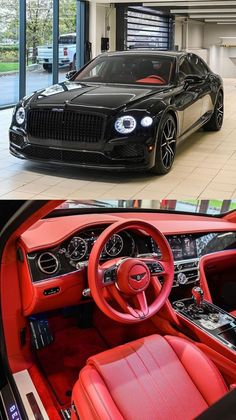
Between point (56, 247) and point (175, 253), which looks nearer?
point (56, 247)

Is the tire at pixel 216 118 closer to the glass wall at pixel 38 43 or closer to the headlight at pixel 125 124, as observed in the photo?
the headlight at pixel 125 124

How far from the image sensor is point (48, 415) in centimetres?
177

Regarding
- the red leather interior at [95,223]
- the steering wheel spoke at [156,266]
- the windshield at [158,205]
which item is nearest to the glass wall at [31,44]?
the windshield at [158,205]

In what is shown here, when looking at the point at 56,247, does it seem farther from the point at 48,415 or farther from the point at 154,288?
the point at 48,415

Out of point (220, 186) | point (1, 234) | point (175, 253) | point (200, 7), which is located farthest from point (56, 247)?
point (200, 7)

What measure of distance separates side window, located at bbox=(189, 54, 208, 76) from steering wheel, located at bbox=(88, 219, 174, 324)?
146 inches

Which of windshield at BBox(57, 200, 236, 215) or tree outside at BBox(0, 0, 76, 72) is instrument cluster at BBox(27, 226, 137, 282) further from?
tree outside at BBox(0, 0, 76, 72)

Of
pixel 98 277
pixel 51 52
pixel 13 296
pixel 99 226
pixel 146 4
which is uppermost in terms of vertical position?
pixel 146 4

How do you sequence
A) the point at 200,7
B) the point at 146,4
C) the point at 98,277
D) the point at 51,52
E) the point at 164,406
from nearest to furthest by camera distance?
1. the point at 164,406
2. the point at 98,277
3. the point at 51,52
4. the point at 146,4
5. the point at 200,7

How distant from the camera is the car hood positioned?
3.51m

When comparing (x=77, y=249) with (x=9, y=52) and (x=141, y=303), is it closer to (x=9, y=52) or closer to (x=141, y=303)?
(x=141, y=303)

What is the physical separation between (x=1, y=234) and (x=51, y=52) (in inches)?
305

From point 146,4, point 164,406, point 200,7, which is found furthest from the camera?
point 200,7

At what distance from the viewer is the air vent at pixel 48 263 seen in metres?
1.77
